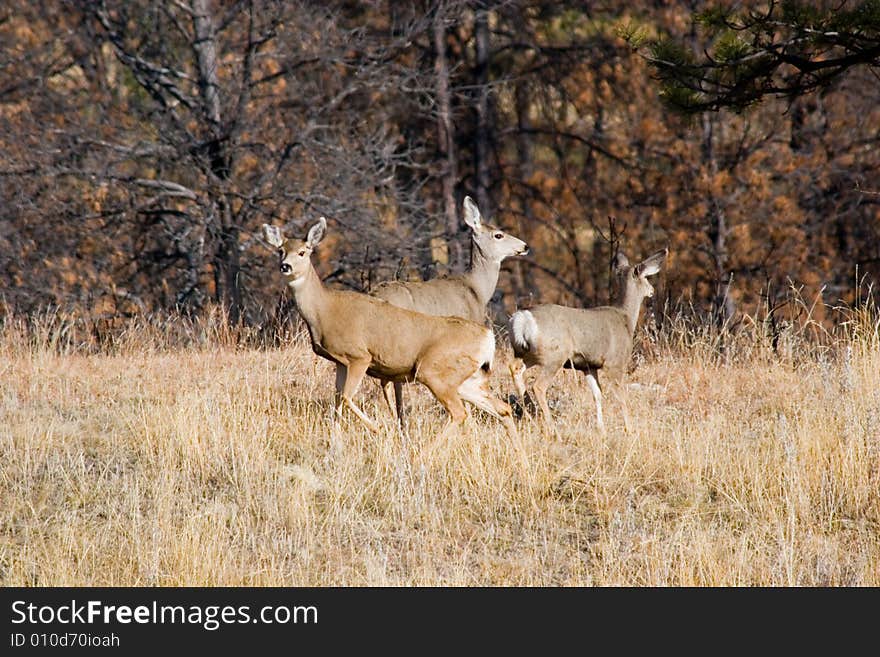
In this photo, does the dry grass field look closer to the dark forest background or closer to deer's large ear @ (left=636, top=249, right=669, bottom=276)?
deer's large ear @ (left=636, top=249, right=669, bottom=276)

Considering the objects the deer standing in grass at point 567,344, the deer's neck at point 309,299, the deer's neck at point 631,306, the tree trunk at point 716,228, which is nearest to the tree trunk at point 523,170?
the tree trunk at point 716,228

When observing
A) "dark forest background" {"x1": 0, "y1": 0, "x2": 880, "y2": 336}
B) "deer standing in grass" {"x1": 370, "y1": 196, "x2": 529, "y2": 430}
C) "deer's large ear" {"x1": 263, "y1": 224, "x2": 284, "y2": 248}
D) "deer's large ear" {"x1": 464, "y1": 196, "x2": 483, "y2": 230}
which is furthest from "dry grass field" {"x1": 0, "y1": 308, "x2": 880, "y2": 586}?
"dark forest background" {"x1": 0, "y1": 0, "x2": 880, "y2": 336}

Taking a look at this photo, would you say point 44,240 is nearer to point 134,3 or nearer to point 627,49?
point 134,3

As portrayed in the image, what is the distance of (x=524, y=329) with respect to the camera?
9273 mm

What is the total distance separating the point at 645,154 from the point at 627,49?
1.75 metres

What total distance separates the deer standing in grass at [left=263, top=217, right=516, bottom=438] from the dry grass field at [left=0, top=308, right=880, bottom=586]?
24 cm

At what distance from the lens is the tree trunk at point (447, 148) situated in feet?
63.5

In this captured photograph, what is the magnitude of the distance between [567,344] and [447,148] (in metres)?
14.1

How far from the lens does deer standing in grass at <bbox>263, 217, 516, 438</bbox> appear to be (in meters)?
8.45

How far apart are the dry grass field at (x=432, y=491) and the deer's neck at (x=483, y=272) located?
140cm

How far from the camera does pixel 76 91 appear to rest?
17.7m

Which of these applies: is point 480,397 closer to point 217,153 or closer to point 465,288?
point 465,288
